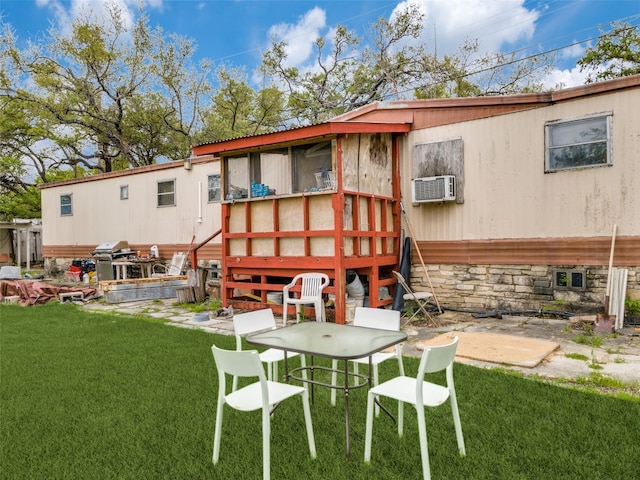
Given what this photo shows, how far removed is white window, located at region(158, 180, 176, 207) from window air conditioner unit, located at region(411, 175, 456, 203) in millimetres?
6351

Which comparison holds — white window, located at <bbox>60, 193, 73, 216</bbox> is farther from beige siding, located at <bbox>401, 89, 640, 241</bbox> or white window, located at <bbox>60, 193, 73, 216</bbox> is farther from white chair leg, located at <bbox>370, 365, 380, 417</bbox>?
white chair leg, located at <bbox>370, 365, 380, 417</bbox>

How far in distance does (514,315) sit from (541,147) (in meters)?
2.51

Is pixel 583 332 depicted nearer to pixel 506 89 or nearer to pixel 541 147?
pixel 541 147

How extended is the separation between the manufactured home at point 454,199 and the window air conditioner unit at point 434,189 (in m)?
0.02

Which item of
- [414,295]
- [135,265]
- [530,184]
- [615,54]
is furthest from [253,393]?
[615,54]

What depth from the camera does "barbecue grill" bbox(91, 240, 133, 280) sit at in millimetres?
11453

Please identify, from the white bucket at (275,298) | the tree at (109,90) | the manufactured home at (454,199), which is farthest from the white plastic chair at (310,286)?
the tree at (109,90)

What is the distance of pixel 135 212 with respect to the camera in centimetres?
1196

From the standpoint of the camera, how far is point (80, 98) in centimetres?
1772

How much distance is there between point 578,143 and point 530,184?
0.81m

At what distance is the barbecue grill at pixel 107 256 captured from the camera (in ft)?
37.6

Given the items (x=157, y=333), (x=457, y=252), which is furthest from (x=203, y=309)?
(x=457, y=252)

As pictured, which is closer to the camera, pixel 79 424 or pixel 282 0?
pixel 79 424

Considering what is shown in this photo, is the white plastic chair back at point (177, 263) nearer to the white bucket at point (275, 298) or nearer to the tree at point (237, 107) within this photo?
the white bucket at point (275, 298)
